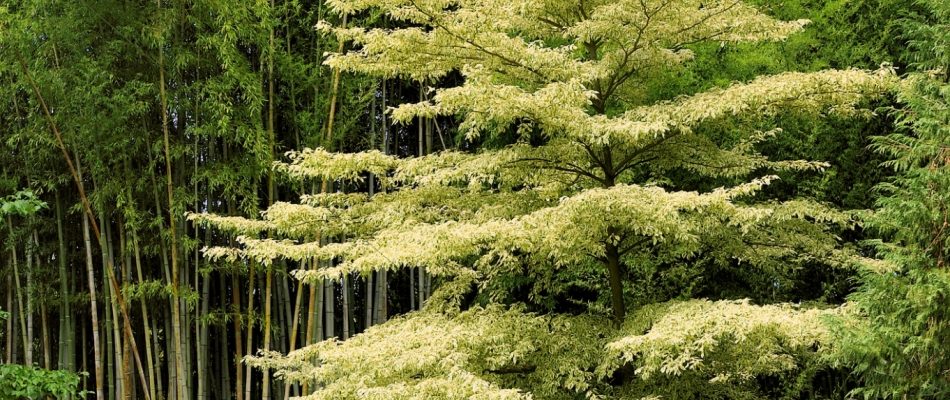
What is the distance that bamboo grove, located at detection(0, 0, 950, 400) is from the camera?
414cm

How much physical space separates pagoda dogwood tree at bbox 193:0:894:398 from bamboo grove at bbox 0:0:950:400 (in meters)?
0.02

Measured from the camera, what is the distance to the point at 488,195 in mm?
5332

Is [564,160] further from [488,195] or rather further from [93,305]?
[93,305]

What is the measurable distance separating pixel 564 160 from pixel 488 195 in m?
0.57

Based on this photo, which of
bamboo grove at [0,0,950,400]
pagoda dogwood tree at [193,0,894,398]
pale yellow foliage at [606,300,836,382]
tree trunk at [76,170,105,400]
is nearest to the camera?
pale yellow foliage at [606,300,836,382]

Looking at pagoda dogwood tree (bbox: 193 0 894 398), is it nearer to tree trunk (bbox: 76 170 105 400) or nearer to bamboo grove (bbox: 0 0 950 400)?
bamboo grove (bbox: 0 0 950 400)

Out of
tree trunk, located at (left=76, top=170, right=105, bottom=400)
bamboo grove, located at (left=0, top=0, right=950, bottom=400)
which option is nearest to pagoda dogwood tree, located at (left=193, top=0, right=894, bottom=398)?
bamboo grove, located at (left=0, top=0, right=950, bottom=400)

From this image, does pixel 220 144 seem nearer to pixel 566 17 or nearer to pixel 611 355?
pixel 566 17

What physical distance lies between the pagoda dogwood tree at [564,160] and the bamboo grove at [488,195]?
0.07ft

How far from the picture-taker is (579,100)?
435 cm

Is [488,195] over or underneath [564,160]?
underneath

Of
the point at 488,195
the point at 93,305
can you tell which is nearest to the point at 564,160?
the point at 488,195

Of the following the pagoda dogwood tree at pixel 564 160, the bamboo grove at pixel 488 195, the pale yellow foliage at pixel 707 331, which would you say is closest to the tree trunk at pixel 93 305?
the bamboo grove at pixel 488 195

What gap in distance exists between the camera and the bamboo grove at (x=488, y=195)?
4137mm
